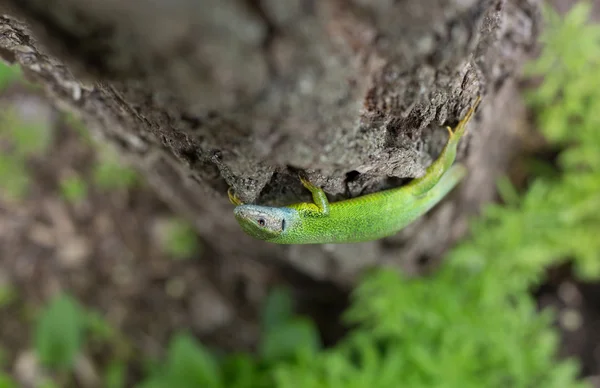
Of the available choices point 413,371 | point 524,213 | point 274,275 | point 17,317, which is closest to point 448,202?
point 524,213

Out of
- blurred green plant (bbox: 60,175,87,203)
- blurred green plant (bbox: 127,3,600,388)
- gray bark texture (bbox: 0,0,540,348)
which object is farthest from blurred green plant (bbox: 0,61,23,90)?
blurred green plant (bbox: 127,3,600,388)

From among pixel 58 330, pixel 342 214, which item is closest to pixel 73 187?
pixel 58 330

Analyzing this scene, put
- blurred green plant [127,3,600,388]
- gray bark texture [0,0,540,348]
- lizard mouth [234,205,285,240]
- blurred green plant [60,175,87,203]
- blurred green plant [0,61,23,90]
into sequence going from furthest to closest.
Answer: blurred green plant [60,175,87,203] → blurred green plant [0,61,23,90] → blurred green plant [127,3,600,388] → lizard mouth [234,205,285,240] → gray bark texture [0,0,540,348]

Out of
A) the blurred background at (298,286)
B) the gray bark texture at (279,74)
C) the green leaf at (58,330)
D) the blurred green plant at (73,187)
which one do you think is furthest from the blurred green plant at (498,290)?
the blurred green plant at (73,187)

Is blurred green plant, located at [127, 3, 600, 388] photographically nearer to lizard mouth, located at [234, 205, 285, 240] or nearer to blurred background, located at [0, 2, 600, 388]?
blurred background, located at [0, 2, 600, 388]

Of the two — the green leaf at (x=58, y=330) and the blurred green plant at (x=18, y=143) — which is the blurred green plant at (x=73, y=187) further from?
the green leaf at (x=58, y=330)

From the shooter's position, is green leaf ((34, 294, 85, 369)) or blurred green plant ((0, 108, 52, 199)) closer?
green leaf ((34, 294, 85, 369))

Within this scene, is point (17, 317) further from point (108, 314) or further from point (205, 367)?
point (205, 367)
